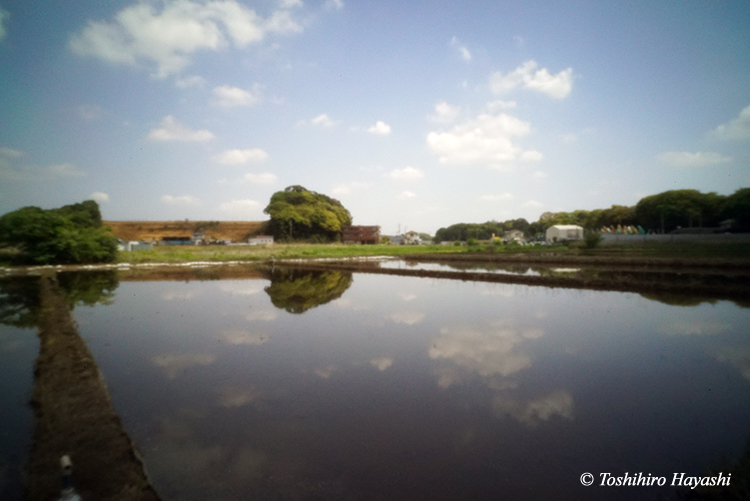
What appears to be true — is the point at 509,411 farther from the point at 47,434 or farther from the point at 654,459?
the point at 47,434

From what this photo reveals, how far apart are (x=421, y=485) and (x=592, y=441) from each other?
2.44 meters

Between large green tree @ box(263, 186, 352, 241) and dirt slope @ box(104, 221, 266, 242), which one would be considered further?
dirt slope @ box(104, 221, 266, 242)

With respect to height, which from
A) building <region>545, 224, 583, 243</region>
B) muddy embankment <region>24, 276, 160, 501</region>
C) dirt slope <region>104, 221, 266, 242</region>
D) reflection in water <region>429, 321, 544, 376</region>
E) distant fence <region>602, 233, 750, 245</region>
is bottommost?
reflection in water <region>429, 321, 544, 376</region>

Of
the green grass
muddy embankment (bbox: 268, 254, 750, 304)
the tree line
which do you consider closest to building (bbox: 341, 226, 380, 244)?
the green grass

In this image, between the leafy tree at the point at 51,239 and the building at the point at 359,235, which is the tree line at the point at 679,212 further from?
the leafy tree at the point at 51,239

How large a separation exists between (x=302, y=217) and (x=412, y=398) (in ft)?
163

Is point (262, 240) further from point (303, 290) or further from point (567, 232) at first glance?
point (567, 232)

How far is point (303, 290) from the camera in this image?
58.2 feet

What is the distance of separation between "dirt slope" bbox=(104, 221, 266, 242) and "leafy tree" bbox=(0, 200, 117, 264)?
24.8m

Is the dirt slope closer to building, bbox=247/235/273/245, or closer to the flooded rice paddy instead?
building, bbox=247/235/273/245

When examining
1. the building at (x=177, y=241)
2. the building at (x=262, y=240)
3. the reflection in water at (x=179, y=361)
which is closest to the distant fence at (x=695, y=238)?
the reflection in water at (x=179, y=361)

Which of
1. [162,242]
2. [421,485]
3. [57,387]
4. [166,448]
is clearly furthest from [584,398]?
[162,242]

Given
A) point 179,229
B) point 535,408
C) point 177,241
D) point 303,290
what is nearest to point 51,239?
point 177,241

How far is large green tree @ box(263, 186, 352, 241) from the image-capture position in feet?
176
